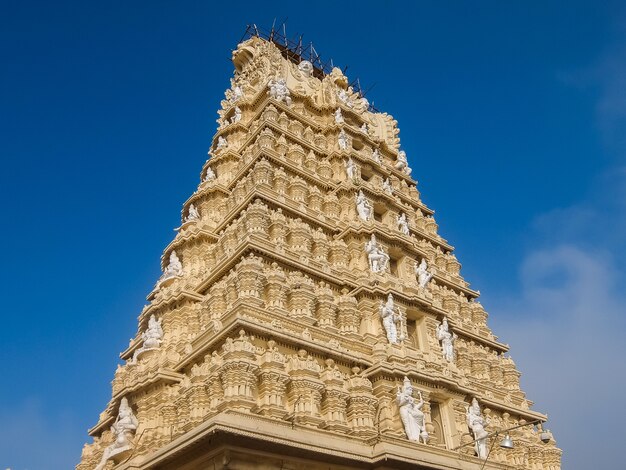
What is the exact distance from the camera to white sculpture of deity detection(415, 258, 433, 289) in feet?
82.0

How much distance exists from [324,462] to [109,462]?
786cm

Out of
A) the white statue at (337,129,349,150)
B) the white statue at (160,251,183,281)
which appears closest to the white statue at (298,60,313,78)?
the white statue at (337,129,349,150)

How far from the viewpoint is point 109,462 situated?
1873 centimetres

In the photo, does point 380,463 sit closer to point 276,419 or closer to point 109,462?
point 276,419

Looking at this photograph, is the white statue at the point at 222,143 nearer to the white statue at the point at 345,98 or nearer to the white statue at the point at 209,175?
the white statue at the point at 209,175

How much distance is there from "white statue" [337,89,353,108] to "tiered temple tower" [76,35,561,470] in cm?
39

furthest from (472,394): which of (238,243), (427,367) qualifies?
(238,243)

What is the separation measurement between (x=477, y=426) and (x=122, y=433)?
12.2 meters

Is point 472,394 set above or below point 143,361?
below

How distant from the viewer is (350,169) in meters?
27.1

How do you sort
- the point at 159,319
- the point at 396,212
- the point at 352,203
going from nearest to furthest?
the point at 159,319
the point at 352,203
the point at 396,212

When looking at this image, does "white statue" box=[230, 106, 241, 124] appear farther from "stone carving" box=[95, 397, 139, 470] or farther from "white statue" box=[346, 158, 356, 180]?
"stone carving" box=[95, 397, 139, 470]

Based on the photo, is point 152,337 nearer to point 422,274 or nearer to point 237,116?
point 422,274

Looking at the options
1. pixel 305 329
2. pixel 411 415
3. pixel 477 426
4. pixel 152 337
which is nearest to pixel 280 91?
pixel 152 337
